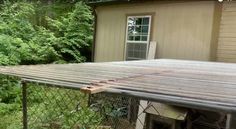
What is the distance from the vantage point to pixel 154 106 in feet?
13.0

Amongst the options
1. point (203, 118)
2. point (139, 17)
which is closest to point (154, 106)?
point (203, 118)

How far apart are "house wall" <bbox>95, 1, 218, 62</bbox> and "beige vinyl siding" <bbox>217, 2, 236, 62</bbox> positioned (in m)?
0.16

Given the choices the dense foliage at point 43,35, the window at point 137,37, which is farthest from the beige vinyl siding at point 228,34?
the dense foliage at point 43,35

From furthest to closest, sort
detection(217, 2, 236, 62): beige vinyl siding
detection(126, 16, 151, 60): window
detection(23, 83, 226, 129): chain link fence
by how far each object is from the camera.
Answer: detection(126, 16, 151, 60): window, detection(217, 2, 236, 62): beige vinyl siding, detection(23, 83, 226, 129): chain link fence

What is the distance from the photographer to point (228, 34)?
7039 mm

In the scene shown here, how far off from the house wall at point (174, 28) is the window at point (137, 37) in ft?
0.52

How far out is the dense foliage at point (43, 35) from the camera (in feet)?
32.5

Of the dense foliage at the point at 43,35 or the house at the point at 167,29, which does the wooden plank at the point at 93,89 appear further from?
the dense foliage at the point at 43,35

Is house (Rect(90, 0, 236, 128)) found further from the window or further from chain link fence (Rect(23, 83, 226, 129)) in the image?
chain link fence (Rect(23, 83, 226, 129))

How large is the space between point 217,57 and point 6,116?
4.74 m

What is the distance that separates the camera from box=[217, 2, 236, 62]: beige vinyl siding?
700cm

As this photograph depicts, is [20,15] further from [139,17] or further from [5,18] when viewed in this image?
[139,17]

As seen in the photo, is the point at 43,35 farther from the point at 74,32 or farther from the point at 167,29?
the point at 167,29

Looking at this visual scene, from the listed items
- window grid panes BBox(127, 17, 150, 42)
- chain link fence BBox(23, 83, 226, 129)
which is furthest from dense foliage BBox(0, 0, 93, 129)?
window grid panes BBox(127, 17, 150, 42)
